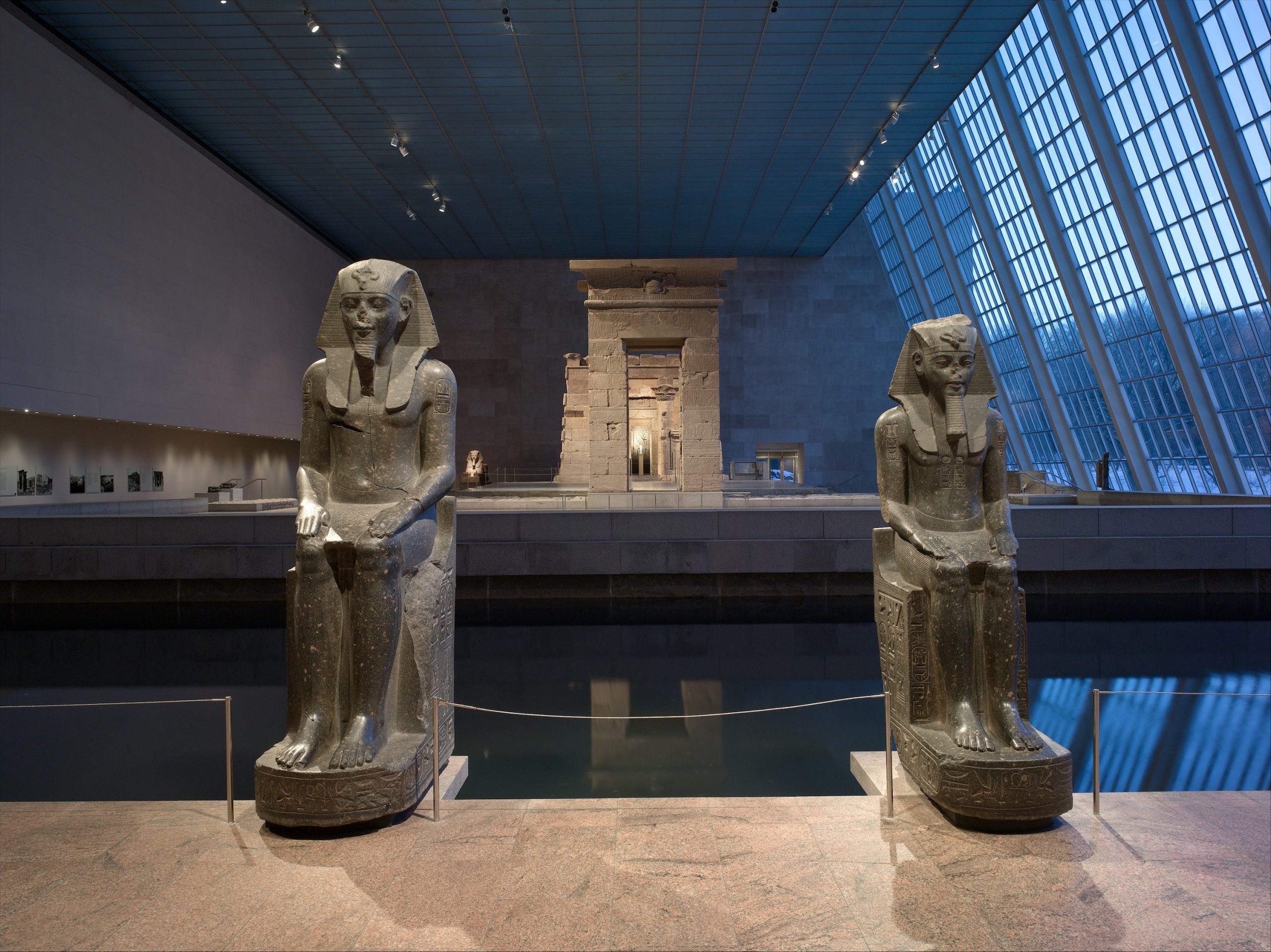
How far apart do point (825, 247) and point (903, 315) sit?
143 inches

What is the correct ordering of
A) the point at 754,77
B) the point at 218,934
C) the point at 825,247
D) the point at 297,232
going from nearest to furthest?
the point at 218,934 → the point at 754,77 → the point at 297,232 → the point at 825,247

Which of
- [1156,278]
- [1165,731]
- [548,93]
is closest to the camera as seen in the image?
[1165,731]

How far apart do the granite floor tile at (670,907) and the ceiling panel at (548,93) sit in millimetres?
12829

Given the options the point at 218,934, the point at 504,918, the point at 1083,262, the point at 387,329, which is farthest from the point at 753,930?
the point at 1083,262

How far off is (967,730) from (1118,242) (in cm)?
1709

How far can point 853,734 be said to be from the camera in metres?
4.96

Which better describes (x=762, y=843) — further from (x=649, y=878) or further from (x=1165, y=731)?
(x=1165, y=731)

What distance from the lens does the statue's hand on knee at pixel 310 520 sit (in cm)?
350

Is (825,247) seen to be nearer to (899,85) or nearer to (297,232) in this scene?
(899,85)

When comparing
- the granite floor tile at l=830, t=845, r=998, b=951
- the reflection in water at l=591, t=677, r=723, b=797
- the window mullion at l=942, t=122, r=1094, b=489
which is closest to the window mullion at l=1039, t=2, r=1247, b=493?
the window mullion at l=942, t=122, r=1094, b=489

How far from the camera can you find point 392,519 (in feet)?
11.7

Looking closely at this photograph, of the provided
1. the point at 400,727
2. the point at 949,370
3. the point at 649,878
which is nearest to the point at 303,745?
the point at 400,727

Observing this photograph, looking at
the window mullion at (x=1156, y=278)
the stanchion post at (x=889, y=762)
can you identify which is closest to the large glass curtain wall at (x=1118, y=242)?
the window mullion at (x=1156, y=278)

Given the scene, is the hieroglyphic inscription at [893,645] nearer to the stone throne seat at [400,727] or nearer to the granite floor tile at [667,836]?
the granite floor tile at [667,836]
